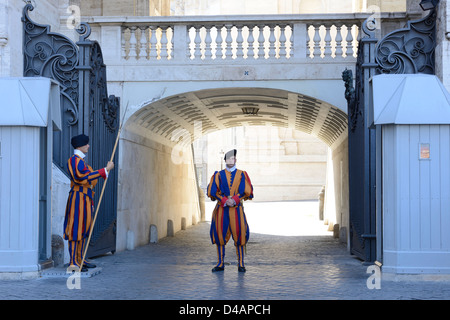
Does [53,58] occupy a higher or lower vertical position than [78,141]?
higher

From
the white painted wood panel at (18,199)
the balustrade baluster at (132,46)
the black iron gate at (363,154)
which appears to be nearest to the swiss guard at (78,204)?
the white painted wood panel at (18,199)

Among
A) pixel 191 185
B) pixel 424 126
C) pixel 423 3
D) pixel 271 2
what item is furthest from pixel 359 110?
pixel 271 2

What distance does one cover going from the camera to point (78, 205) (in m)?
9.68

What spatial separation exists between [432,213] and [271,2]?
40.3 m

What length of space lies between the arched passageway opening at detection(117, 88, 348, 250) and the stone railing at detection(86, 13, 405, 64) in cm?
74

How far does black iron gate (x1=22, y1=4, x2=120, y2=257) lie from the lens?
39.5 ft

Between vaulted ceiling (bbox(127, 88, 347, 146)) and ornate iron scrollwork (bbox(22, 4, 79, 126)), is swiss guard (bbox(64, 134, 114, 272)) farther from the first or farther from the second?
vaulted ceiling (bbox(127, 88, 347, 146))

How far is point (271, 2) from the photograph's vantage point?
157 ft

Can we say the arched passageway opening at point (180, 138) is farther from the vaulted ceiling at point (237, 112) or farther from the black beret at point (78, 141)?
A: the black beret at point (78, 141)

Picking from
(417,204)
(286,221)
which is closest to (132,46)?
(417,204)

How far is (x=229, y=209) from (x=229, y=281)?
1553mm

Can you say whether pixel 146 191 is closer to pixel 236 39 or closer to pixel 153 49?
pixel 153 49

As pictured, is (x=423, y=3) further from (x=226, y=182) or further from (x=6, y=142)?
(x=6, y=142)

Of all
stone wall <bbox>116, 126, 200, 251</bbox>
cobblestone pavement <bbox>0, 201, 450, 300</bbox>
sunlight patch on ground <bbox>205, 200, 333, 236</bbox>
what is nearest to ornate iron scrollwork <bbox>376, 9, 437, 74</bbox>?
cobblestone pavement <bbox>0, 201, 450, 300</bbox>
